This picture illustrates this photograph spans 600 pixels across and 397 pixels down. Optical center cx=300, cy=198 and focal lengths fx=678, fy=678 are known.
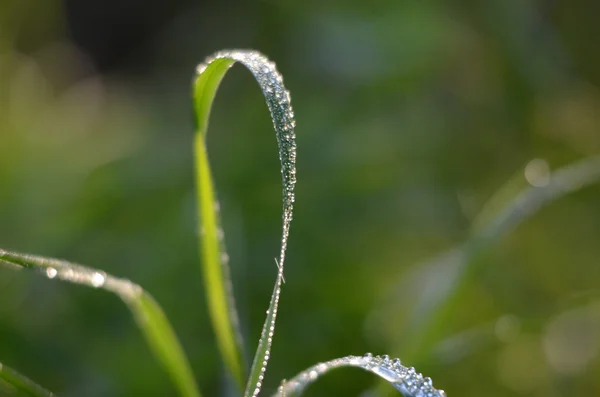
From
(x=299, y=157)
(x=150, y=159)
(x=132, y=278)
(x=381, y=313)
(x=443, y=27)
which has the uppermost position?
(x=443, y=27)

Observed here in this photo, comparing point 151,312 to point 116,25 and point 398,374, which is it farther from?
point 116,25

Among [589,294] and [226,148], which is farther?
[226,148]

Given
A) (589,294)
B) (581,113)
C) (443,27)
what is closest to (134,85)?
(443,27)

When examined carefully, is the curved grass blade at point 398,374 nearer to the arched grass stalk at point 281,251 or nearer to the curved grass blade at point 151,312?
the arched grass stalk at point 281,251

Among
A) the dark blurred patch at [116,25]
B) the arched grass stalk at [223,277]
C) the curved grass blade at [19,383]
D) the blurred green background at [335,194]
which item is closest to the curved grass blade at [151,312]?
the arched grass stalk at [223,277]

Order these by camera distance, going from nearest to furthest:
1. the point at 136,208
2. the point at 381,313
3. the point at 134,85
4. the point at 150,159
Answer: the point at 381,313
the point at 136,208
the point at 150,159
the point at 134,85

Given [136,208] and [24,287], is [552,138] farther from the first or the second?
[24,287]

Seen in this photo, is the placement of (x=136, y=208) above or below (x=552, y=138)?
below
